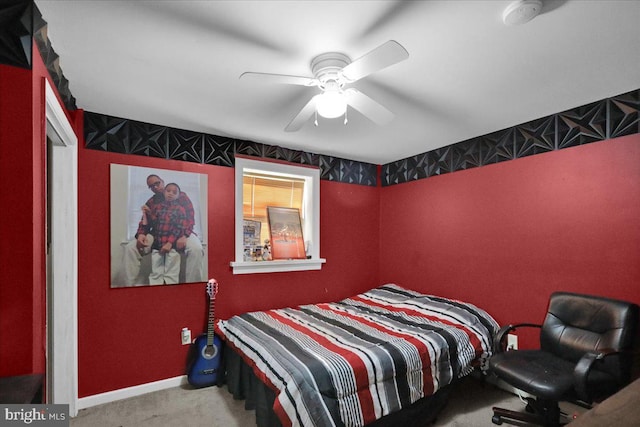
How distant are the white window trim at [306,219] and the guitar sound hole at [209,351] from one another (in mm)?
700

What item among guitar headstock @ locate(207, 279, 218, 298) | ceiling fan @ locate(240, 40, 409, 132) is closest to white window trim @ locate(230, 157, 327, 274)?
guitar headstock @ locate(207, 279, 218, 298)

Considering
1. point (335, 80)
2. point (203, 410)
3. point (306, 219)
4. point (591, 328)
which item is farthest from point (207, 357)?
point (591, 328)

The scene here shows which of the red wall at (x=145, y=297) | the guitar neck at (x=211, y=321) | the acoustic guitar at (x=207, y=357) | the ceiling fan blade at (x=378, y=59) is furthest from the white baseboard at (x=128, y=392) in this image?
the ceiling fan blade at (x=378, y=59)

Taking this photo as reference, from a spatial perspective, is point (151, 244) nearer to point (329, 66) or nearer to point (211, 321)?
point (211, 321)

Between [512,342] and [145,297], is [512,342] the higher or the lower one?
the lower one

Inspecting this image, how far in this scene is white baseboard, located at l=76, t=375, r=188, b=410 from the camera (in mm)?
2432

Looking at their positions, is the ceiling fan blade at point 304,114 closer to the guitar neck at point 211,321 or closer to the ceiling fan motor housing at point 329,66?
the ceiling fan motor housing at point 329,66

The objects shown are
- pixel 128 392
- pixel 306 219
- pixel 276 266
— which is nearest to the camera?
pixel 128 392

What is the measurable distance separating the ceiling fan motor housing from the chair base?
8.09 feet

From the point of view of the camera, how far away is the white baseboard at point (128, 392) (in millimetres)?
2432

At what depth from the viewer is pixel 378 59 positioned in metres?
1.35

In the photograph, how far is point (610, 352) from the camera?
1.91m

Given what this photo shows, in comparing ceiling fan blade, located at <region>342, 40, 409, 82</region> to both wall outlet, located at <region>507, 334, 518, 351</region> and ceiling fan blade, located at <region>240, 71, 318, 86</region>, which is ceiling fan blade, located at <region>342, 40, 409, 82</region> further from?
wall outlet, located at <region>507, 334, 518, 351</region>

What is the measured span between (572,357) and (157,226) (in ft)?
11.0
